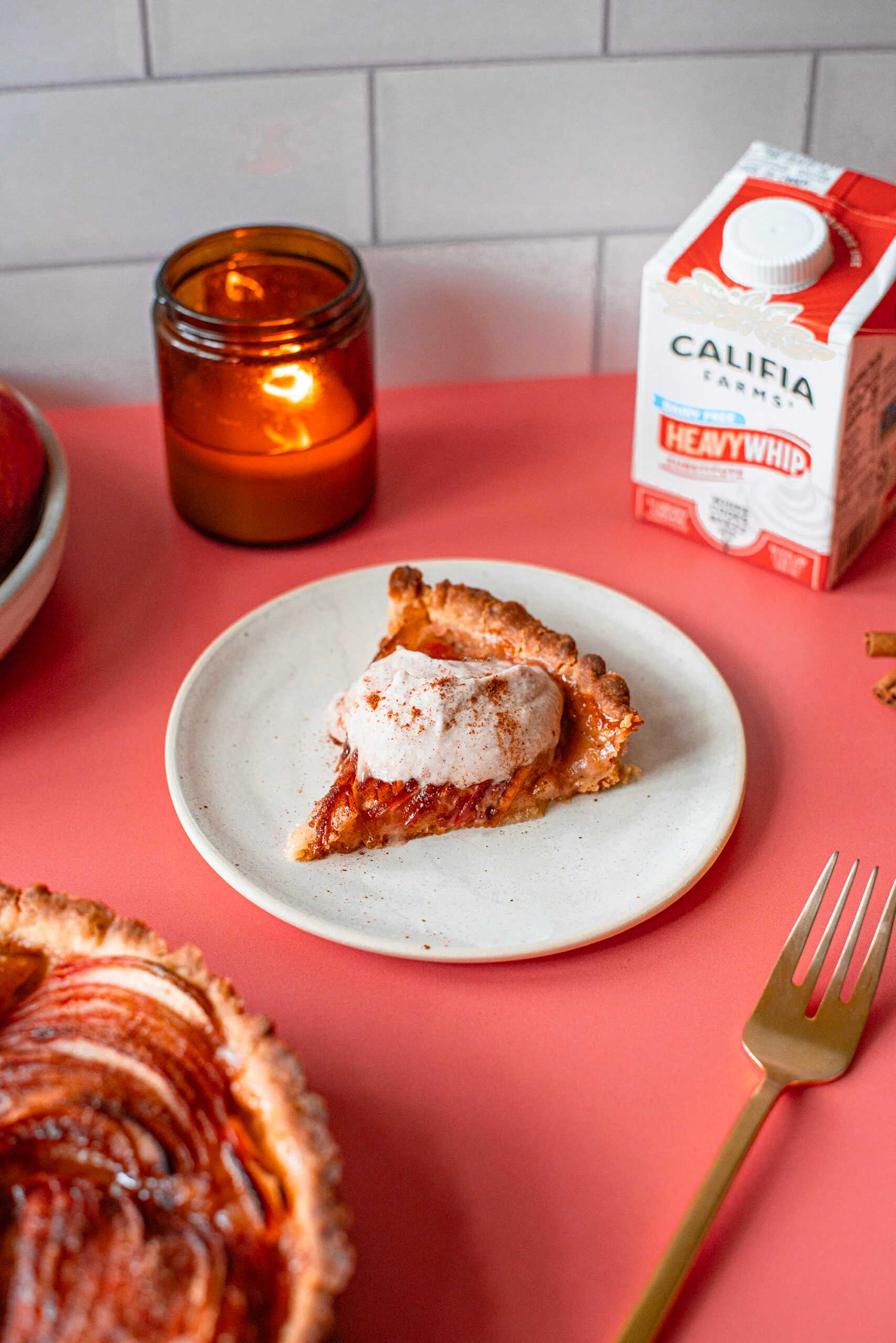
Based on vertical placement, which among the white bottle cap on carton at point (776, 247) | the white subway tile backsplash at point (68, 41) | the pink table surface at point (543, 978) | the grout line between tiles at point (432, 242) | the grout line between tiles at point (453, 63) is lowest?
the pink table surface at point (543, 978)

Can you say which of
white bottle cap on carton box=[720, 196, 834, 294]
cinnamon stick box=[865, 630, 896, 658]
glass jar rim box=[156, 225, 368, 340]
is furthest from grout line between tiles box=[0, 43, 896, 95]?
cinnamon stick box=[865, 630, 896, 658]

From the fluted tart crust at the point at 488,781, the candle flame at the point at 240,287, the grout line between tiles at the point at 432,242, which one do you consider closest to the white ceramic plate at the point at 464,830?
the fluted tart crust at the point at 488,781

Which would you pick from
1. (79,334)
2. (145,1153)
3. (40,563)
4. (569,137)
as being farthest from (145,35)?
(145,1153)

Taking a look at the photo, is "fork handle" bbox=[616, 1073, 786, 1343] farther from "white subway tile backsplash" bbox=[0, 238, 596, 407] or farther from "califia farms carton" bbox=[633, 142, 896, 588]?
"white subway tile backsplash" bbox=[0, 238, 596, 407]

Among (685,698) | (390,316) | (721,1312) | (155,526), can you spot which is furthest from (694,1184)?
(390,316)

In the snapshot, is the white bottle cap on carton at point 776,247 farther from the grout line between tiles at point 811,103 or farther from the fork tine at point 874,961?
the fork tine at point 874,961

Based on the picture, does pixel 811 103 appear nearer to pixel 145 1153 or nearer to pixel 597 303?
pixel 597 303
